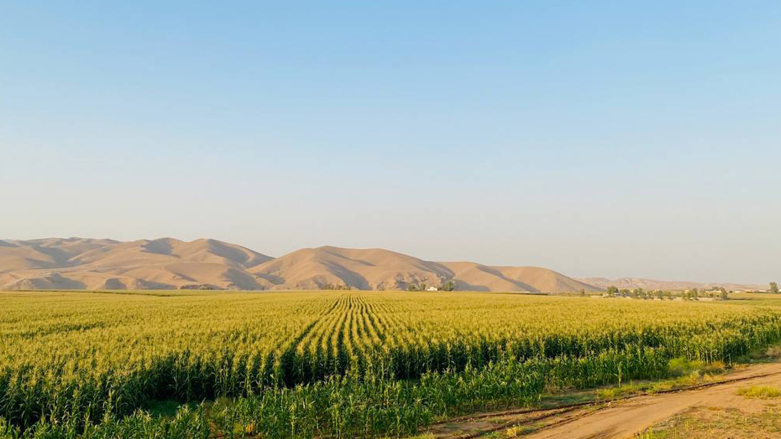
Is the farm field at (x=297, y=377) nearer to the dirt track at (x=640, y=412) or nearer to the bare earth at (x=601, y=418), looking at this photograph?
the bare earth at (x=601, y=418)

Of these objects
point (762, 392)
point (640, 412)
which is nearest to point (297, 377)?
point (640, 412)

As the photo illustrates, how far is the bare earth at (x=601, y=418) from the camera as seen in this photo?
14234mm

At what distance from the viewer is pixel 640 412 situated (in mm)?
16438

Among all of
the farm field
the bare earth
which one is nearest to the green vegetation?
the bare earth

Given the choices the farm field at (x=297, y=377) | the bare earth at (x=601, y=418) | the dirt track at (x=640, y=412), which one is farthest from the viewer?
the farm field at (x=297, y=377)

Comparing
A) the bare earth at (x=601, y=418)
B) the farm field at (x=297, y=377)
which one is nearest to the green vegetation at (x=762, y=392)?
the bare earth at (x=601, y=418)

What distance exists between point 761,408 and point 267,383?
63.5 feet

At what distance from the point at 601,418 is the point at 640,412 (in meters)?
1.85

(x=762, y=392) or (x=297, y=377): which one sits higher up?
(x=762, y=392)

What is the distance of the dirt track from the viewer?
14.1 metres

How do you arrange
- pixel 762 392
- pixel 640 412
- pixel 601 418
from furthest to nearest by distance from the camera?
pixel 762 392
pixel 640 412
pixel 601 418

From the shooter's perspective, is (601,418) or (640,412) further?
(640,412)

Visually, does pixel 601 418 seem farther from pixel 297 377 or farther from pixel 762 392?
pixel 297 377

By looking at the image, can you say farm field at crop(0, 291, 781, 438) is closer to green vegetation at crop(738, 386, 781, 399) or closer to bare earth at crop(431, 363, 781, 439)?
bare earth at crop(431, 363, 781, 439)
